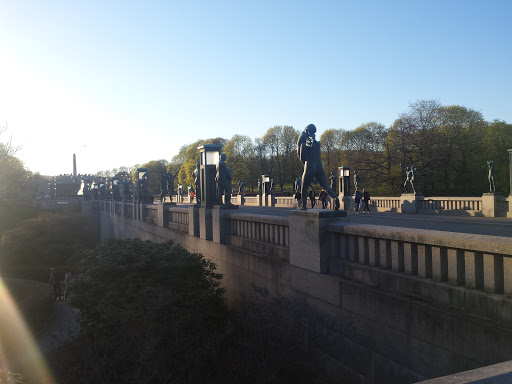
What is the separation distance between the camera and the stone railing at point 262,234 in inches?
310

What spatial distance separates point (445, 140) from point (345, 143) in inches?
995

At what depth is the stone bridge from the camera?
401 centimetres

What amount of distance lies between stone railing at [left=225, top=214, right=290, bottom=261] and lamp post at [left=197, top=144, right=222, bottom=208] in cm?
193

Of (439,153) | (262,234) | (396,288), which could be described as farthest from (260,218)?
(439,153)

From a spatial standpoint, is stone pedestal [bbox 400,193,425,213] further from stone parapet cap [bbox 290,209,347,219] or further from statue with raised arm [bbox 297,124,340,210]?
stone parapet cap [bbox 290,209,347,219]

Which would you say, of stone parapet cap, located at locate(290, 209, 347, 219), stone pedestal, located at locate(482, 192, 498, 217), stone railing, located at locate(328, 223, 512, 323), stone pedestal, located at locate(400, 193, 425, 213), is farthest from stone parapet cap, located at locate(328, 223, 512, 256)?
stone pedestal, located at locate(400, 193, 425, 213)

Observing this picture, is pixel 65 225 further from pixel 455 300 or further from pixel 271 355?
pixel 455 300

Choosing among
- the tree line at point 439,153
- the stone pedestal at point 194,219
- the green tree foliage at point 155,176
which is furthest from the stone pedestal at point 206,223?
the green tree foliage at point 155,176

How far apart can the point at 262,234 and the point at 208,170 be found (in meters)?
4.67

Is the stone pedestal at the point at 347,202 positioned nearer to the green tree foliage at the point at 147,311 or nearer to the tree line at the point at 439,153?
the tree line at the point at 439,153

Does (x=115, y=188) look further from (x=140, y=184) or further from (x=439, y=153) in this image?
(x=439, y=153)

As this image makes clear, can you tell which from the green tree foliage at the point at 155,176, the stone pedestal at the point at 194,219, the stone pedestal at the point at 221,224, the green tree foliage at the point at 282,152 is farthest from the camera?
the green tree foliage at the point at 155,176

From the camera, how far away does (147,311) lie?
24.2ft

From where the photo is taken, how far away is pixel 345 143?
6456 cm
